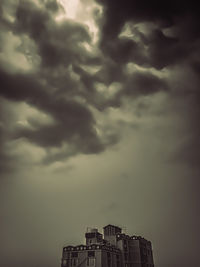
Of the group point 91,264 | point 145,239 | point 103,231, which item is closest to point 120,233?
point 103,231

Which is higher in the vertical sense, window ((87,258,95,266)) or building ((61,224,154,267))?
building ((61,224,154,267))

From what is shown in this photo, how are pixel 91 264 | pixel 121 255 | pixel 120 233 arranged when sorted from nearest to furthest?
pixel 91 264, pixel 121 255, pixel 120 233

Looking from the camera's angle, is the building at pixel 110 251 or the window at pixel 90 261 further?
the building at pixel 110 251

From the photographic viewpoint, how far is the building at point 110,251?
66.1 metres

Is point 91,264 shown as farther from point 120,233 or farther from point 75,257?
A: point 120,233

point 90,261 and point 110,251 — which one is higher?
point 110,251

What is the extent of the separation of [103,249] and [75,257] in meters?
8.99

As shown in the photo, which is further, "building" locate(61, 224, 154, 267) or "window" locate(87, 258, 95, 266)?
"building" locate(61, 224, 154, 267)

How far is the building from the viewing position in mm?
66062

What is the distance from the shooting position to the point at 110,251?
69.8 m

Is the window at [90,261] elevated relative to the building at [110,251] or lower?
lower

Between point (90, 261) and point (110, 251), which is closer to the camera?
point (90, 261)

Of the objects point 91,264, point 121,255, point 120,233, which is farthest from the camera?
point 120,233

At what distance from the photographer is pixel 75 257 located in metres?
68.0
